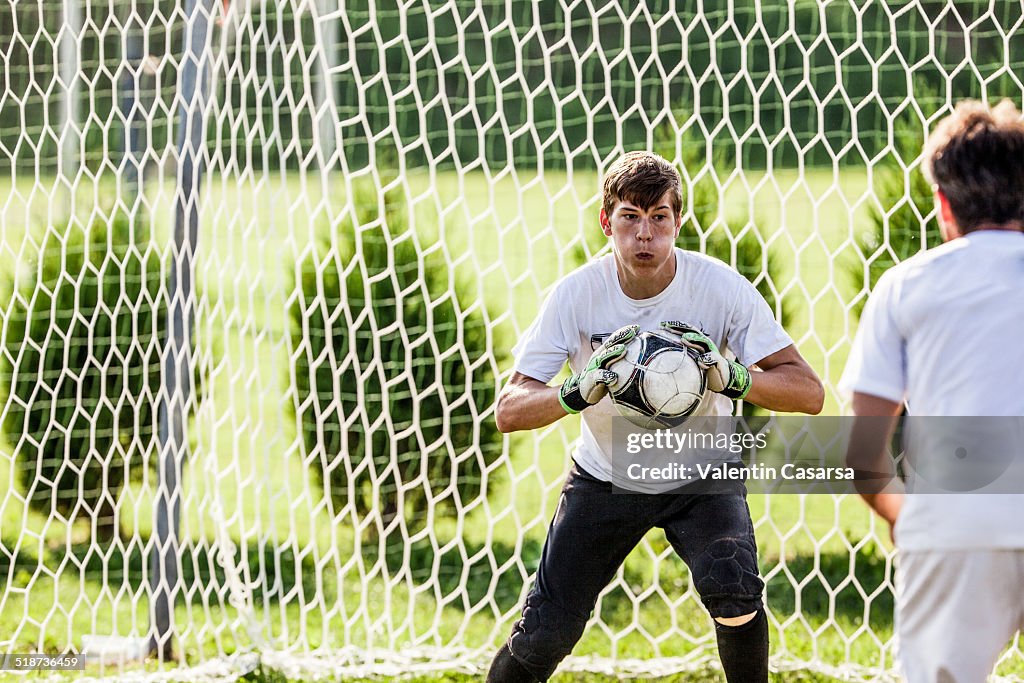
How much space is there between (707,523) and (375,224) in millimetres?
2094

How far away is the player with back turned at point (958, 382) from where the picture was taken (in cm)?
212

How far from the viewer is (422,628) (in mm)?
4664

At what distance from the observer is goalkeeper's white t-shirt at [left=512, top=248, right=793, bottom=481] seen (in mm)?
3152

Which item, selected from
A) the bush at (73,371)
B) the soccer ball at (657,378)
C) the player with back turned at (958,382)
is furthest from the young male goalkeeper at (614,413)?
the bush at (73,371)

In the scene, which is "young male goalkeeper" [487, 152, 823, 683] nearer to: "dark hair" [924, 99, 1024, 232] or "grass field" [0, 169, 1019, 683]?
"dark hair" [924, 99, 1024, 232]

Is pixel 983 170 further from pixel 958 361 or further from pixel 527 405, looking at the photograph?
pixel 527 405

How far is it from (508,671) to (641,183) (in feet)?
4.33

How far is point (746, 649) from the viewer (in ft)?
10.0

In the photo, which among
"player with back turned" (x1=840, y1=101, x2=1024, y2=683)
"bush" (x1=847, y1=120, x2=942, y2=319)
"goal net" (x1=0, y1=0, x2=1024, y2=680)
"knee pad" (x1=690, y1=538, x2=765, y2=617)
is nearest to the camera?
"player with back turned" (x1=840, y1=101, x2=1024, y2=683)

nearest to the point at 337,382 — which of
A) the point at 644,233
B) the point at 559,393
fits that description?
the point at 559,393

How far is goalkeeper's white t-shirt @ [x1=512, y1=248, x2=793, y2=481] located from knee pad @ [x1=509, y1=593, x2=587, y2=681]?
0.37 meters

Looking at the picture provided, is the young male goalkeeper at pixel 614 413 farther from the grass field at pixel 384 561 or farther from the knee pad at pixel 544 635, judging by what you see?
the grass field at pixel 384 561

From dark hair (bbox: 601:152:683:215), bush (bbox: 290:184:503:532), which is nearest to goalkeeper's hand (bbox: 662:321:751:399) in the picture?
dark hair (bbox: 601:152:683:215)

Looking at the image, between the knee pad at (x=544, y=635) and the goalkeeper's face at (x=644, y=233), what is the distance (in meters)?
0.91
